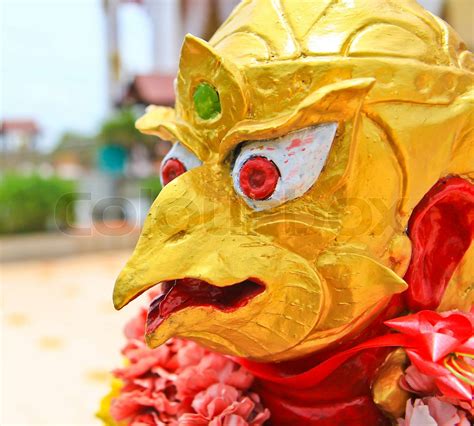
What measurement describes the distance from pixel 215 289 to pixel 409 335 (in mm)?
265

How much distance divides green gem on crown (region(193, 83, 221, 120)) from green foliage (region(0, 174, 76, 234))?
16.4 ft

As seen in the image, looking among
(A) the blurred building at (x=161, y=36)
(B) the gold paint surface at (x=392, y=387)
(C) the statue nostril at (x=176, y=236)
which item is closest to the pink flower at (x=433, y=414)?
(B) the gold paint surface at (x=392, y=387)

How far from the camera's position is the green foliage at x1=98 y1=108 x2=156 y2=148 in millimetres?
7281

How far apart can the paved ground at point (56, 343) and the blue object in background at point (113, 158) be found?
3181 mm

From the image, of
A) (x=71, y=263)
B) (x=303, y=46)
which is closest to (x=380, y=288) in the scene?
(x=303, y=46)

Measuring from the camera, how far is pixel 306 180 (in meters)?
0.65

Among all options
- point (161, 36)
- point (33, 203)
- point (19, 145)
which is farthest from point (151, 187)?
point (19, 145)

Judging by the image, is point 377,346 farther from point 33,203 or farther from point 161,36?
point 161,36

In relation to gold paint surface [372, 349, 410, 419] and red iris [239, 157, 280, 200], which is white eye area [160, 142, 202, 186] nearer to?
red iris [239, 157, 280, 200]

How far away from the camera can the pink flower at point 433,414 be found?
2.31 ft

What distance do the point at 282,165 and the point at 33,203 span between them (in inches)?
201

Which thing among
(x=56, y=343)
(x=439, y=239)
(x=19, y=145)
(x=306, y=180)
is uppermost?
(x=306, y=180)

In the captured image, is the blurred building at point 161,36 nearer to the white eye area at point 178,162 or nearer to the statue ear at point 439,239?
the white eye area at point 178,162

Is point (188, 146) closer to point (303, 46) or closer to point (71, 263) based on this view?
point (303, 46)
